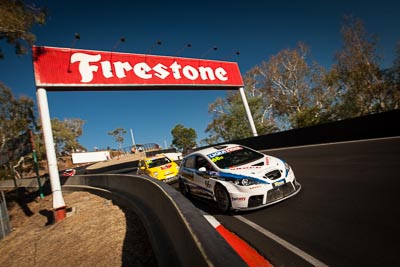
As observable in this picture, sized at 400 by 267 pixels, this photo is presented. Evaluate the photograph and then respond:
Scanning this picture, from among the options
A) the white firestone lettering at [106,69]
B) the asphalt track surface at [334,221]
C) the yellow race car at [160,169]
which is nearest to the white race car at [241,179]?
the asphalt track surface at [334,221]

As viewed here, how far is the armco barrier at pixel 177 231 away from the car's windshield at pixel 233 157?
1.79 metres

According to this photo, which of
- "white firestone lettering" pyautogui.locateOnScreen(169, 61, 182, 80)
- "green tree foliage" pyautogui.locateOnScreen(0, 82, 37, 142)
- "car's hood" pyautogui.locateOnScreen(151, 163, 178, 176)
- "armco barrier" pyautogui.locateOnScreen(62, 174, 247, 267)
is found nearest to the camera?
"armco barrier" pyautogui.locateOnScreen(62, 174, 247, 267)

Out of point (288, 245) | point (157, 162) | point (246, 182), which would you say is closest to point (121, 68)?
point (157, 162)

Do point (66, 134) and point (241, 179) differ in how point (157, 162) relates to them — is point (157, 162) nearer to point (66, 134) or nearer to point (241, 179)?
point (241, 179)

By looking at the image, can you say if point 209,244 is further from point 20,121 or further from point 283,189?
point 20,121

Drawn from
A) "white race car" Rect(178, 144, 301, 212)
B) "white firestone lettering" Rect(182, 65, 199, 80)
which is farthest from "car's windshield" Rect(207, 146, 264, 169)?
"white firestone lettering" Rect(182, 65, 199, 80)

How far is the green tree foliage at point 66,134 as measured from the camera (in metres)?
80.1

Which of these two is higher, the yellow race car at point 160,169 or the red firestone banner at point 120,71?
the red firestone banner at point 120,71

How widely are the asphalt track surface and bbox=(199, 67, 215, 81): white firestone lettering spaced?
1424 centimetres

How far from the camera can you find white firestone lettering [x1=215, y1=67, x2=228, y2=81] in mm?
21344

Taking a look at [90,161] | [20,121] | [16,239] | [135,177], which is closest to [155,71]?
[135,177]

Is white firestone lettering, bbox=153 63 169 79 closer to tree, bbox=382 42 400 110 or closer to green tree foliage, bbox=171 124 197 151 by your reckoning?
tree, bbox=382 42 400 110

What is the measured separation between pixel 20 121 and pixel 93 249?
36659 mm

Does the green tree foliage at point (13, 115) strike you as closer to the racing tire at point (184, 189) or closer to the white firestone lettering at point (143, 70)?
the white firestone lettering at point (143, 70)
